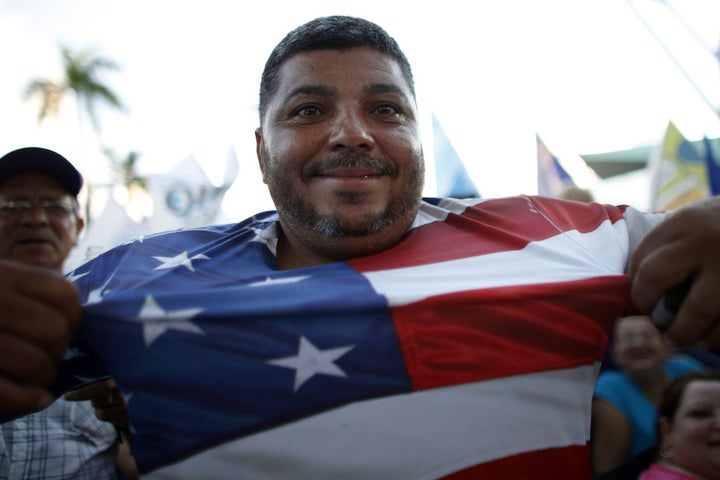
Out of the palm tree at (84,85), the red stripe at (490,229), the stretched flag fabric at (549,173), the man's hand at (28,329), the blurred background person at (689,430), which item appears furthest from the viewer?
the palm tree at (84,85)

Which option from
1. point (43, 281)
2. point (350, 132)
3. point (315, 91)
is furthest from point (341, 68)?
point (43, 281)

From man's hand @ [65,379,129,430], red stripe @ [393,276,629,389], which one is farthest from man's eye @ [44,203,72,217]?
red stripe @ [393,276,629,389]

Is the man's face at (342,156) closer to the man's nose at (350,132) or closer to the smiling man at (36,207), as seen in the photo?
the man's nose at (350,132)

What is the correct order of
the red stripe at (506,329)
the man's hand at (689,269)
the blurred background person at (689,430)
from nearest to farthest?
the man's hand at (689,269), the red stripe at (506,329), the blurred background person at (689,430)

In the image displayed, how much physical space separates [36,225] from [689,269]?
2.39 metres

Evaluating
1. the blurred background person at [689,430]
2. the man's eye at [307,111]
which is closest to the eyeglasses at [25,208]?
the man's eye at [307,111]

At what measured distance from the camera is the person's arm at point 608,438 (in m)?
2.43

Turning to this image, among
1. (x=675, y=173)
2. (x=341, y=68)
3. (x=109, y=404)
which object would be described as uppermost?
(x=341, y=68)

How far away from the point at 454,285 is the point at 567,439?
440mm

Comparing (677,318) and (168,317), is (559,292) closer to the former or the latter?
(677,318)

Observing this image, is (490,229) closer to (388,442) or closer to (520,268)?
(520,268)

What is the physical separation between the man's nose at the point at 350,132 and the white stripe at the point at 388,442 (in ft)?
2.25

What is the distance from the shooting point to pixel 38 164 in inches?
95.8

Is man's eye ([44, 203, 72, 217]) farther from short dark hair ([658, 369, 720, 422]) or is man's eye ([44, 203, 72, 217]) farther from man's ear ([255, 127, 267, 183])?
short dark hair ([658, 369, 720, 422])
